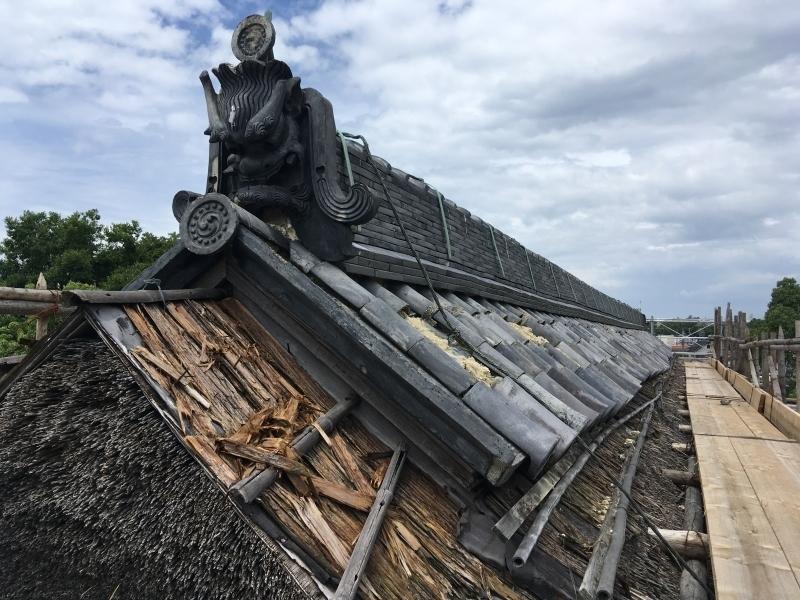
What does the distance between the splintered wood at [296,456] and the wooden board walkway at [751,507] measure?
1291 mm

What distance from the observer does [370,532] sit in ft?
8.80

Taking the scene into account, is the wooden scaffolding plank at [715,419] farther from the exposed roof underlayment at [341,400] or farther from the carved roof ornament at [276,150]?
the carved roof ornament at [276,150]

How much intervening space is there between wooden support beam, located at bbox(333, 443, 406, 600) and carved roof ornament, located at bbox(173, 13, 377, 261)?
146 centimetres

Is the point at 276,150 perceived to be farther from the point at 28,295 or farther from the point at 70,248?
the point at 70,248

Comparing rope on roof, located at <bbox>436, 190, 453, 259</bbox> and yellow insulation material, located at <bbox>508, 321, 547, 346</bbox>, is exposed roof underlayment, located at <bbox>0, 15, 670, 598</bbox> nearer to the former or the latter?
yellow insulation material, located at <bbox>508, 321, 547, 346</bbox>

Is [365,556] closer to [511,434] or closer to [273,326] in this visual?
[511,434]

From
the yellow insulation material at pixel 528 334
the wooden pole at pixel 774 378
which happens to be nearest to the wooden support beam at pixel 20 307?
the yellow insulation material at pixel 528 334

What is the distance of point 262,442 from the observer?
9.86ft

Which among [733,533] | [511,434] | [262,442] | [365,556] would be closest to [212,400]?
[262,442]

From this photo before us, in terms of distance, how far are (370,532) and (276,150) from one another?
2576 mm

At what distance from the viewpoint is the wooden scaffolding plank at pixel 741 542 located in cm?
276

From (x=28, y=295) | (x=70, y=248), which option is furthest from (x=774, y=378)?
(x=70, y=248)

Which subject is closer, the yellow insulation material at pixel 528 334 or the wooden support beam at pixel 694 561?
the wooden support beam at pixel 694 561

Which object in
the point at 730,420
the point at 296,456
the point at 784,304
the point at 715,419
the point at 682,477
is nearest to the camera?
the point at 296,456
